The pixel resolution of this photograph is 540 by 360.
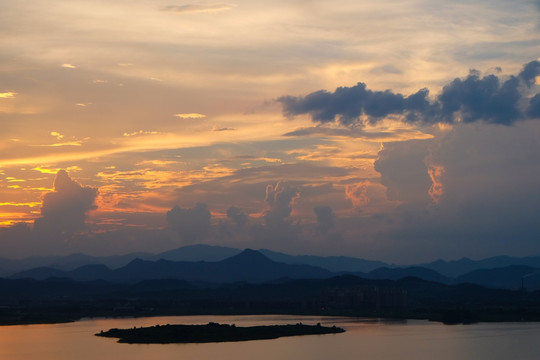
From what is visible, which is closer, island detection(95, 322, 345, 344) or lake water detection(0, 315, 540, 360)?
lake water detection(0, 315, 540, 360)

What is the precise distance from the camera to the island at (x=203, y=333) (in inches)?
3701

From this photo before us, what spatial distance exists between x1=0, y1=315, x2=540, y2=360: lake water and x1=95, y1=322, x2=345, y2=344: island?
2819 mm

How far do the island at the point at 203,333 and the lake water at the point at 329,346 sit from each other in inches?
111

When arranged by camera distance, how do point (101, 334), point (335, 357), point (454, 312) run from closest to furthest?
point (335, 357) → point (101, 334) → point (454, 312)

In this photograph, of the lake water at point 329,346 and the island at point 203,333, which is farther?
the island at point 203,333

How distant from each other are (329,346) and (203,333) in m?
17.9

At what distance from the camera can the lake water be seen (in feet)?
260

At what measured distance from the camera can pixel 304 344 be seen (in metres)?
89.1

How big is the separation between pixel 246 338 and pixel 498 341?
30.2m

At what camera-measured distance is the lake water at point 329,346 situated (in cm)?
7912

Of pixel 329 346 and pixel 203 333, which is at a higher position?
pixel 203 333

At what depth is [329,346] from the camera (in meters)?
86.6

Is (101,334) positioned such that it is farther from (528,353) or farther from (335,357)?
(528,353)

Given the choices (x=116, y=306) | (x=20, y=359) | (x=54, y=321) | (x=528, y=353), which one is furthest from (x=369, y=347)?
(x=116, y=306)
